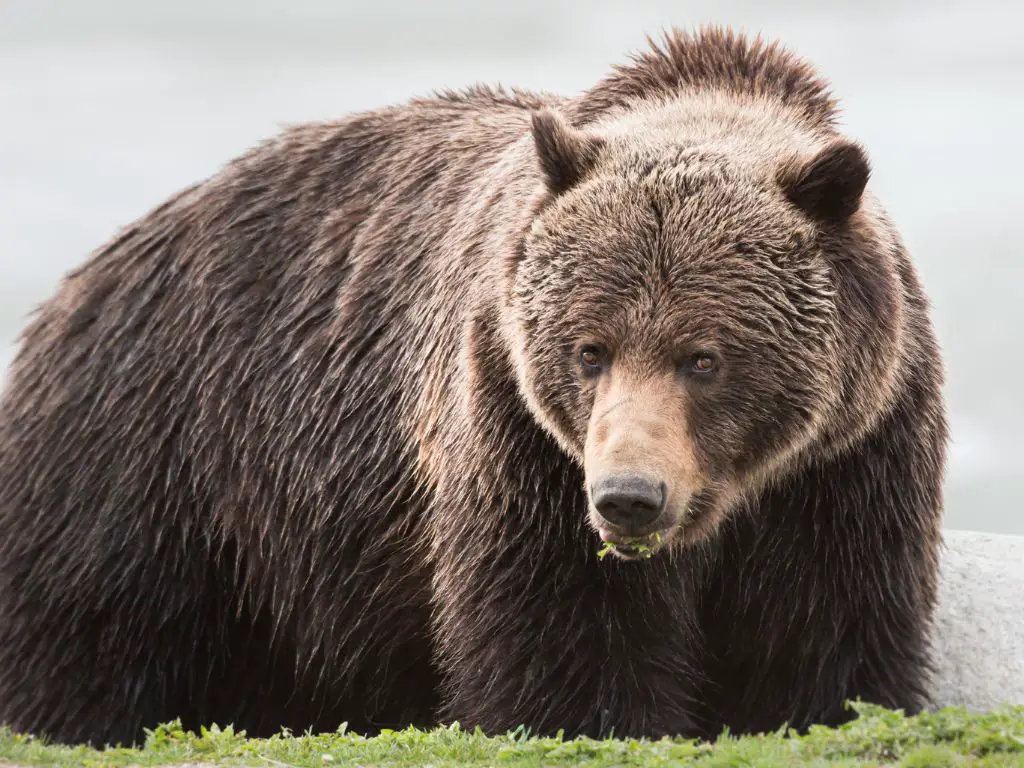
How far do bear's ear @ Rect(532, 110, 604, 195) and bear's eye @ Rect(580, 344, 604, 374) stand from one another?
2.71ft

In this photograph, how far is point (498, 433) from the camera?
7727 mm

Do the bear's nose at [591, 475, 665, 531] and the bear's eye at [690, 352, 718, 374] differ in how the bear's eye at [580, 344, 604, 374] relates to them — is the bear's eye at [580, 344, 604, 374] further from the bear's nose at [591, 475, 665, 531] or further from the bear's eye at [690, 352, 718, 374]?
the bear's nose at [591, 475, 665, 531]

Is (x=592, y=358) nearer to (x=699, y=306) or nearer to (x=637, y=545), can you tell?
(x=699, y=306)

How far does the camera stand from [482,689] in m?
7.87

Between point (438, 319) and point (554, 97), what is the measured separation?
1957 millimetres

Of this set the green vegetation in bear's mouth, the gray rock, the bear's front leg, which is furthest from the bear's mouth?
the gray rock

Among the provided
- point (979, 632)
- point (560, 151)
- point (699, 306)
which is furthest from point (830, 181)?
point (979, 632)

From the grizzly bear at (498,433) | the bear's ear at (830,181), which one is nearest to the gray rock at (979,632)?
the grizzly bear at (498,433)

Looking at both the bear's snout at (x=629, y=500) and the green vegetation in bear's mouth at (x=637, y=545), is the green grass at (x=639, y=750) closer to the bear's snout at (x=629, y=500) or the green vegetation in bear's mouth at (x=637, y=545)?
the green vegetation in bear's mouth at (x=637, y=545)

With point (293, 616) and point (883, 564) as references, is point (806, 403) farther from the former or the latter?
point (293, 616)

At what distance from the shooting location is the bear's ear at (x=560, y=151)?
736 cm

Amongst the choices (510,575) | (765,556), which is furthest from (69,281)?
(765,556)

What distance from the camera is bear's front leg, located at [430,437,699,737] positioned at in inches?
300

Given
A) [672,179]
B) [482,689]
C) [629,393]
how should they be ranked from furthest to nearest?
1. [482,689]
2. [672,179]
3. [629,393]
